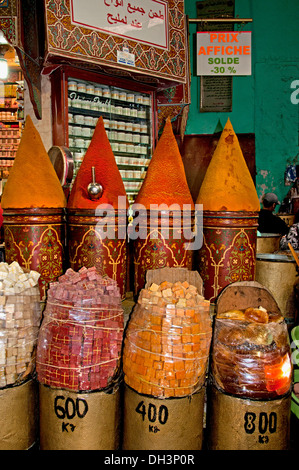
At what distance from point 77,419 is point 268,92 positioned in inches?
257

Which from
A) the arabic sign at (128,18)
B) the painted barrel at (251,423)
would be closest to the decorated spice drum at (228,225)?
the painted barrel at (251,423)

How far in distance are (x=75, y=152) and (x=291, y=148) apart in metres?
4.41

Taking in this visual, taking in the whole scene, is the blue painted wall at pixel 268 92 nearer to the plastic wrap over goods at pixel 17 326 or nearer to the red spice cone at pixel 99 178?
the red spice cone at pixel 99 178

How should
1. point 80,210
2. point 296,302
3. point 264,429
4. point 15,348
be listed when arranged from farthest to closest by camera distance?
point 296,302 → point 80,210 → point 15,348 → point 264,429

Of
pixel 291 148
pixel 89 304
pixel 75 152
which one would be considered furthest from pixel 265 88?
pixel 89 304

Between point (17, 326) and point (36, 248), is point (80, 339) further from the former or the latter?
point (36, 248)

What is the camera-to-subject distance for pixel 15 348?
5.16 feet

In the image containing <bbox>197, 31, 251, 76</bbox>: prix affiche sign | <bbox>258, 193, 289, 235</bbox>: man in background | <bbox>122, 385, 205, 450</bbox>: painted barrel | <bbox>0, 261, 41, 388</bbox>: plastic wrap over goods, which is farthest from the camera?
<bbox>197, 31, 251, 76</bbox>: prix affiche sign

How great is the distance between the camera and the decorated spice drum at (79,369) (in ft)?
4.79

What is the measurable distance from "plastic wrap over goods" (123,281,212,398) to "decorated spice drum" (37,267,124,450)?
0.36ft

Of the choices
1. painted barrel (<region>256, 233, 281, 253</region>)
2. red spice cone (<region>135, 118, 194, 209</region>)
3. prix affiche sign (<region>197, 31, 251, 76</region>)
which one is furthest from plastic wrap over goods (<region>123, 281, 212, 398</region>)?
prix affiche sign (<region>197, 31, 251, 76</region>)

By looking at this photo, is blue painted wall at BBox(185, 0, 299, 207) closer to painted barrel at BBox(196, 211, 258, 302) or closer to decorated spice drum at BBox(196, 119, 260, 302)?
decorated spice drum at BBox(196, 119, 260, 302)

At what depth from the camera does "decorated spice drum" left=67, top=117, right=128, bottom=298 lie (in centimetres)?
195
